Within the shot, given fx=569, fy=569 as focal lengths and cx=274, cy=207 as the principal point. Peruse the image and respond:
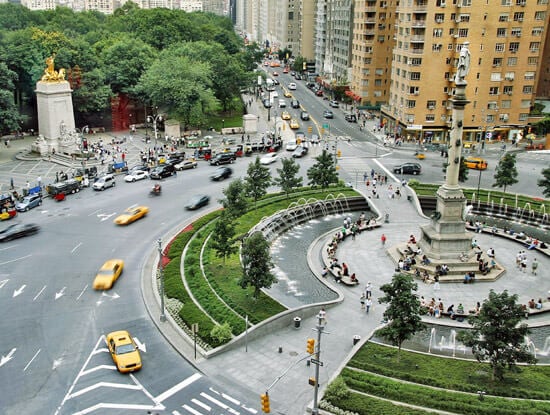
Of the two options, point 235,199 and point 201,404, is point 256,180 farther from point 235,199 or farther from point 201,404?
point 201,404

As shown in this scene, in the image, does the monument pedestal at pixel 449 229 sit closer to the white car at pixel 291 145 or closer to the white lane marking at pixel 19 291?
the white lane marking at pixel 19 291

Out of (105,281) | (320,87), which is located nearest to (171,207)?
(105,281)

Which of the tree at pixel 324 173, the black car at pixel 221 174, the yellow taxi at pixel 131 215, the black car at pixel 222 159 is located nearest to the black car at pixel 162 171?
the black car at pixel 221 174

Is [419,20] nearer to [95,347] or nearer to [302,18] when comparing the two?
[95,347]

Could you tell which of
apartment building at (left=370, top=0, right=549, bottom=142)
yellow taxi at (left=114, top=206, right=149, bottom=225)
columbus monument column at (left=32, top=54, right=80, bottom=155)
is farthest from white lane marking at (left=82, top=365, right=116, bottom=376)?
apartment building at (left=370, top=0, right=549, bottom=142)

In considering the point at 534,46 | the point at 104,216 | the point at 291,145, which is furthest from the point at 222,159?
the point at 534,46

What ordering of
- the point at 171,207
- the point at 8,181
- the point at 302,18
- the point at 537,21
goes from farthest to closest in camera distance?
the point at 302,18 < the point at 537,21 < the point at 8,181 < the point at 171,207

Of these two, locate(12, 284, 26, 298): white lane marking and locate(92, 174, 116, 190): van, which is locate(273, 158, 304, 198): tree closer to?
locate(92, 174, 116, 190): van
